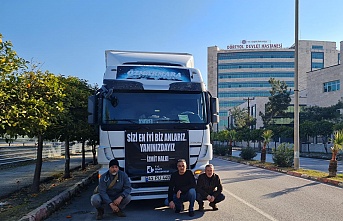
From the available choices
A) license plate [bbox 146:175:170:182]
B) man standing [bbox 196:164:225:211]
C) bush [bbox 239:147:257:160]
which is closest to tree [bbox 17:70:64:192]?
license plate [bbox 146:175:170:182]

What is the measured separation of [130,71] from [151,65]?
78 cm

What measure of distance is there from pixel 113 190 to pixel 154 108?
209 cm

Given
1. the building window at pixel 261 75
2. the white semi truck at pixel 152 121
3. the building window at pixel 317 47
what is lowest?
the white semi truck at pixel 152 121

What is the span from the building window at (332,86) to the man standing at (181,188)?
57.8 metres

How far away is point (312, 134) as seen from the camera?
40906mm

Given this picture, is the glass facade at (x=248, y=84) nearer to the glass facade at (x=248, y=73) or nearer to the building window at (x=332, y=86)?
the glass facade at (x=248, y=73)

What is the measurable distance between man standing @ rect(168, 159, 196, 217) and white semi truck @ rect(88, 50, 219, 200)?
0.95ft

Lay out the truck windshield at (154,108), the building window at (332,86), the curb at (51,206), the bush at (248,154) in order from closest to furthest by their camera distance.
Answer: the curb at (51,206) < the truck windshield at (154,108) < the bush at (248,154) < the building window at (332,86)

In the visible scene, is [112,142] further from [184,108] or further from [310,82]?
[310,82]

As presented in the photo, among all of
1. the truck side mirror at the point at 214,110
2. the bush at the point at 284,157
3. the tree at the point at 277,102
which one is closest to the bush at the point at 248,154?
the bush at the point at 284,157

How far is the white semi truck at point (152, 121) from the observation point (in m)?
8.20

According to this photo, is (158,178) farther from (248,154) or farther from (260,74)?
(260,74)

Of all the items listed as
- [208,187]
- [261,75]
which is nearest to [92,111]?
[208,187]

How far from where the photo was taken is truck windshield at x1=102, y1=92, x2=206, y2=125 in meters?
8.35
